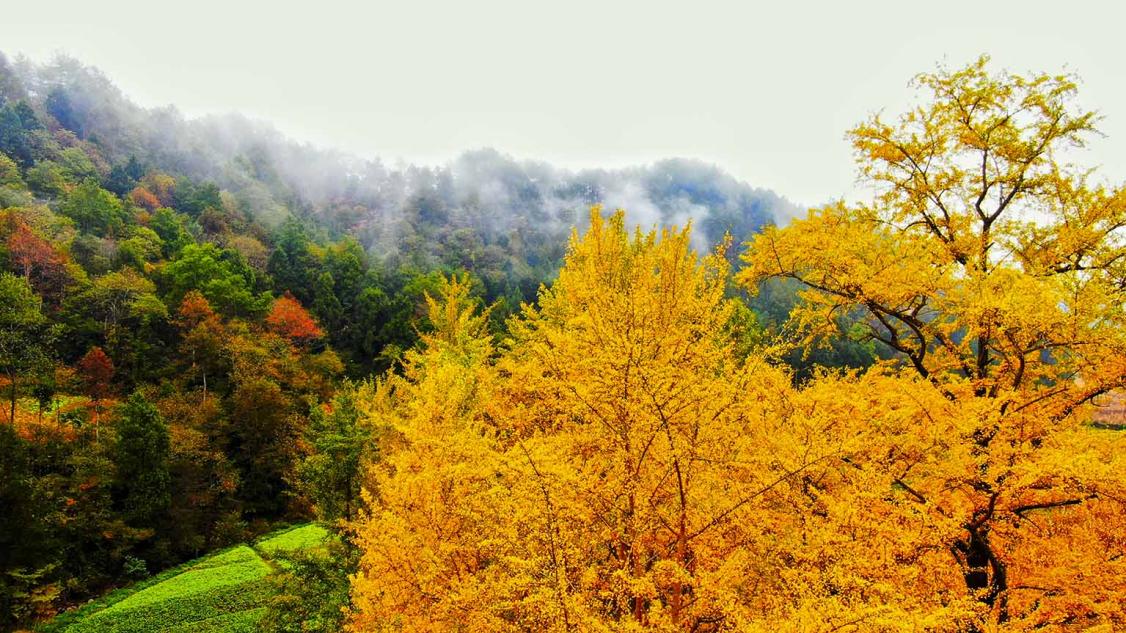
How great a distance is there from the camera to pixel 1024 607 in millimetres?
5008

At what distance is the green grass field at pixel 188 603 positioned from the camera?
48.0 feet

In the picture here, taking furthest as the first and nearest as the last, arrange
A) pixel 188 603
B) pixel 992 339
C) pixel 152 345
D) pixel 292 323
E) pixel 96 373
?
pixel 292 323
pixel 152 345
pixel 96 373
pixel 188 603
pixel 992 339

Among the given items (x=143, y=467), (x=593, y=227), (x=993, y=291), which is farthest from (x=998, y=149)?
(x=143, y=467)

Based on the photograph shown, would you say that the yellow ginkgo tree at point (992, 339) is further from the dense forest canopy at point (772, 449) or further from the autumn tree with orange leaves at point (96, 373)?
the autumn tree with orange leaves at point (96, 373)

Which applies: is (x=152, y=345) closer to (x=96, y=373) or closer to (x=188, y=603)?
(x=96, y=373)

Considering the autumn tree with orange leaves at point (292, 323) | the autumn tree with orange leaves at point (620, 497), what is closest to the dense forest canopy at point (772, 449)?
the autumn tree with orange leaves at point (620, 497)

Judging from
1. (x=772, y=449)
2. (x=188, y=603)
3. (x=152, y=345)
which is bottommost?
(x=188, y=603)

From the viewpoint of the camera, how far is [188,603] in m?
15.7

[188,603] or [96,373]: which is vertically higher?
[96,373]

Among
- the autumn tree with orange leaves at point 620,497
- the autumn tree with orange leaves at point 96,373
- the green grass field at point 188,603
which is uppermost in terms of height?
the autumn tree with orange leaves at point 620,497

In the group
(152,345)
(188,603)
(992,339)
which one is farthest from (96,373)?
(992,339)

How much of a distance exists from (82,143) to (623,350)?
66071mm

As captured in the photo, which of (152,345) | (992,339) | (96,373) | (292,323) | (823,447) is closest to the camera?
(823,447)

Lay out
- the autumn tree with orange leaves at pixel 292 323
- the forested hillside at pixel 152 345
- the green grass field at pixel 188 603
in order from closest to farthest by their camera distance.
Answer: the green grass field at pixel 188 603 < the forested hillside at pixel 152 345 < the autumn tree with orange leaves at pixel 292 323
